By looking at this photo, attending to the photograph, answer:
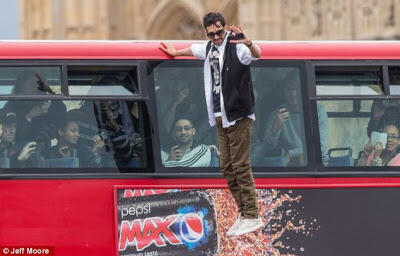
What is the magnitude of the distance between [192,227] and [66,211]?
0.95 metres

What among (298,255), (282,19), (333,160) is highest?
(282,19)

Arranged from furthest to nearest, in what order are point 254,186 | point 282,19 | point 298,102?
point 282,19 < point 298,102 < point 254,186

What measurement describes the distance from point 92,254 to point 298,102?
1969 mm

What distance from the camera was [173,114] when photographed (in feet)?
38.5

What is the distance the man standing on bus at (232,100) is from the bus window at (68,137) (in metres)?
0.92

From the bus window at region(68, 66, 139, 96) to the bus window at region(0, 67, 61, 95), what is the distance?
0.11m

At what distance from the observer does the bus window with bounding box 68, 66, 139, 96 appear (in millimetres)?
11656

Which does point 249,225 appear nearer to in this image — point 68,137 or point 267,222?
point 267,222

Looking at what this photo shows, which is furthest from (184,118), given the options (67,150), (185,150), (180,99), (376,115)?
(376,115)

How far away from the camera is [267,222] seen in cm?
1154

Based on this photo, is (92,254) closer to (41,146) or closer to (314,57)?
(41,146)

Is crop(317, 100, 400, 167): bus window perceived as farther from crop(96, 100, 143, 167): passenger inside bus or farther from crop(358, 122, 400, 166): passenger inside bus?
crop(96, 100, 143, 167): passenger inside bus

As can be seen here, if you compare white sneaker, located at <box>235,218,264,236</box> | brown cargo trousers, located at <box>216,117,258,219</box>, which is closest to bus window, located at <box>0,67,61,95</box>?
brown cargo trousers, located at <box>216,117,258,219</box>

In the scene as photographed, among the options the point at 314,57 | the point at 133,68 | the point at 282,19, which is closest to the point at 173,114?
the point at 133,68
